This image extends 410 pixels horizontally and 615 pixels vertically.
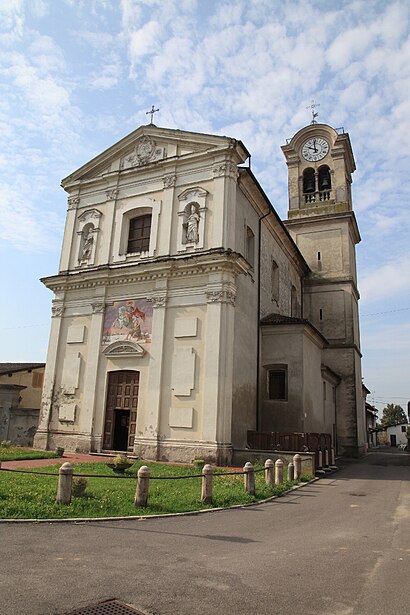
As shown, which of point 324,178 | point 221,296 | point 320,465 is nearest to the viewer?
point 320,465

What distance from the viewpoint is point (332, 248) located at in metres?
33.9

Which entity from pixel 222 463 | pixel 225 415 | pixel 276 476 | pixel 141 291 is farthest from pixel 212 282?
pixel 276 476

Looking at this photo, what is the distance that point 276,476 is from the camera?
43.8ft

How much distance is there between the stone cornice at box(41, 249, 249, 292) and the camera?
63.3 ft

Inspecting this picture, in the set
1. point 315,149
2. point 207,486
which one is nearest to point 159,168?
point 207,486

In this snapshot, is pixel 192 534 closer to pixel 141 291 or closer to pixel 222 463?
pixel 222 463

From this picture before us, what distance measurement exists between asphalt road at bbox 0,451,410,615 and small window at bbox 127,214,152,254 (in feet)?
51.5

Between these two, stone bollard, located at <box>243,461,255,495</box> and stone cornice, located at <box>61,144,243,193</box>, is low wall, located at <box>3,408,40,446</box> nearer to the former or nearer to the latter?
stone cornice, located at <box>61,144,243,193</box>

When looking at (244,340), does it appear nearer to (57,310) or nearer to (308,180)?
(57,310)

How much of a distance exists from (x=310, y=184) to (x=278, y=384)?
20.3m

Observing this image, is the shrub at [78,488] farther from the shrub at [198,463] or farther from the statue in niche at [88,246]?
the statue in niche at [88,246]

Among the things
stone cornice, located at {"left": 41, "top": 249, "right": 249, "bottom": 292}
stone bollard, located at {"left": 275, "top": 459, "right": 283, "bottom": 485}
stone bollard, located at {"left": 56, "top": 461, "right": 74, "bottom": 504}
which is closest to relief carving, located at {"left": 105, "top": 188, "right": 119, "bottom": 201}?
stone cornice, located at {"left": 41, "top": 249, "right": 249, "bottom": 292}

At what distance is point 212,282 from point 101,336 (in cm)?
611

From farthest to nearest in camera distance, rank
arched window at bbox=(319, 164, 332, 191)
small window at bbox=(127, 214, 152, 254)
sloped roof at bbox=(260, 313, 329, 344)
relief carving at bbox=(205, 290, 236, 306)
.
Result: arched window at bbox=(319, 164, 332, 191)
small window at bbox=(127, 214, 152, 254)
sloped roof at bbox=(260, 313, 329, 344)
relief carving at bbox=(205, 290, 236, 306)
